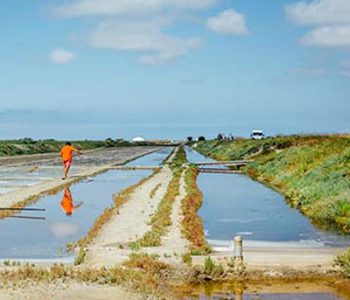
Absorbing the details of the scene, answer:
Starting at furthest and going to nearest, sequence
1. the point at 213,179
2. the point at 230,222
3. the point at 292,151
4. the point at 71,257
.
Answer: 1. the point at 292,151
2. the point at 213,179
3. the point at 230,222
4. the point at 71,257

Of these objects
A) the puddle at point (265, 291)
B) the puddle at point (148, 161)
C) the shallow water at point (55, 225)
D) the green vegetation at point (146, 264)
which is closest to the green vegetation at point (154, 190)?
the shallow water at point (55, 225)

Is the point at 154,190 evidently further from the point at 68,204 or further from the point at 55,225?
the point at 55,225

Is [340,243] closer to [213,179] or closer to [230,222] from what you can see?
[230,222]

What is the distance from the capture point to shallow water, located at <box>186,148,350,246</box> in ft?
58.5

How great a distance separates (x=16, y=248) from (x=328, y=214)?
9840 millimetres

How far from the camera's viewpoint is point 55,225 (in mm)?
19453

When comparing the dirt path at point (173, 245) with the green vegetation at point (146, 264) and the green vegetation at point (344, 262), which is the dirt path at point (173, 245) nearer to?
the green vegetation at point (146, 264)

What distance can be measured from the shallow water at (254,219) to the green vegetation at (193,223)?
0.29 metres

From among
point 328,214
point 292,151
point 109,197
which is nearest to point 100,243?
point 328,214

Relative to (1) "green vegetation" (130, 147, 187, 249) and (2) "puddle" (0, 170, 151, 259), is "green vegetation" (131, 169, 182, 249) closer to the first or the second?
(1) "green vegetation" (130, 147, 187, 249)

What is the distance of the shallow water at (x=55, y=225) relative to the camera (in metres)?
15.7

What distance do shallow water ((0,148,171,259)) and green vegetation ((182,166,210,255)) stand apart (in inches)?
105

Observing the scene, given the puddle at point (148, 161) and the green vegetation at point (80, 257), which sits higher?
the puddle at point (148, 161)

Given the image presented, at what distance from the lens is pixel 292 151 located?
4400 cm
